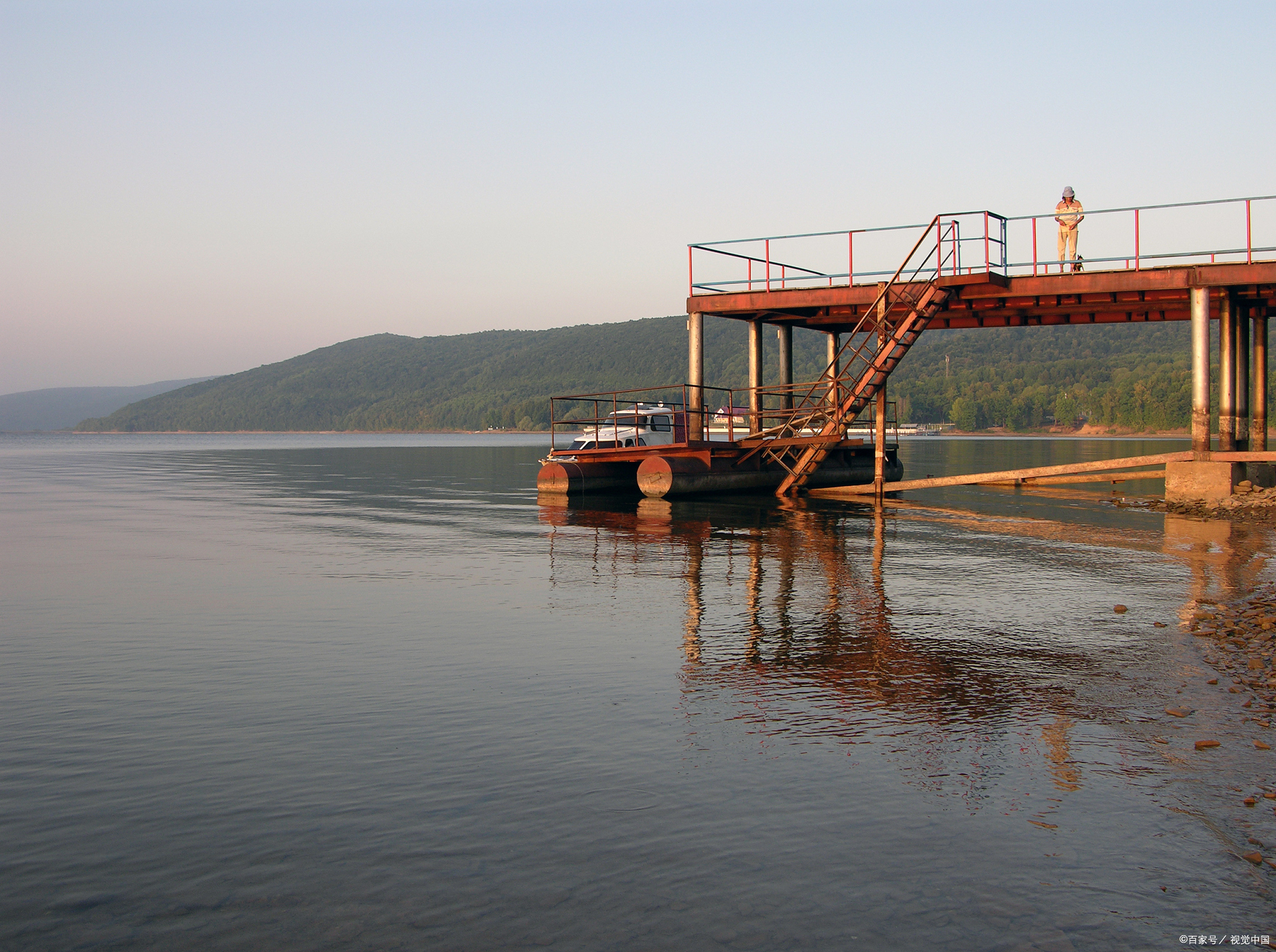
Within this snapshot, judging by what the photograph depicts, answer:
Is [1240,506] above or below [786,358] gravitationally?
below

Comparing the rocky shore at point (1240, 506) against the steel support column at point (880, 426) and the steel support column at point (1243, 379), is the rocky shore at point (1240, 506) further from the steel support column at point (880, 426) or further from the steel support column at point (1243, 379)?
the steel support column at point (880, 426)

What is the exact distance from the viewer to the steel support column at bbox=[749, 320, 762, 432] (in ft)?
114

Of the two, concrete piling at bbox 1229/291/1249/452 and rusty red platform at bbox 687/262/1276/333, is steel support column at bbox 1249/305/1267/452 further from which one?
rusty red platform at bbox 687/262/1276/333

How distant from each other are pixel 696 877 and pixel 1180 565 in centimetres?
1388

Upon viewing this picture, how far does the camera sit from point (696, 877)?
5.45m

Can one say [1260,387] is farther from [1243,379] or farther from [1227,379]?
[1227,379]

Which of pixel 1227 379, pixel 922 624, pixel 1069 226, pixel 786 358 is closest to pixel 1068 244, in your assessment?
pixel 1069 226

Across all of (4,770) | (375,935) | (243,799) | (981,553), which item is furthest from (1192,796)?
(981,553)

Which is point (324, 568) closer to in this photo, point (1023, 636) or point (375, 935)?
point (1023, 636)

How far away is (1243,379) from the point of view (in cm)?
3484

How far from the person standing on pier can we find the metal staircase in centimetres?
330

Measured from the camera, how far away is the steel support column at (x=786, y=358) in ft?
120

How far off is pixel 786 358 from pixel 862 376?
9.61 m


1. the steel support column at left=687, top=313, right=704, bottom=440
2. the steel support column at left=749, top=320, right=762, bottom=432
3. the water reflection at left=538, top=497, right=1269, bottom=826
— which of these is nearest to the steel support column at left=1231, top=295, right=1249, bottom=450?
the water reflection at left=538, top=497, right=1269, bottom=826
